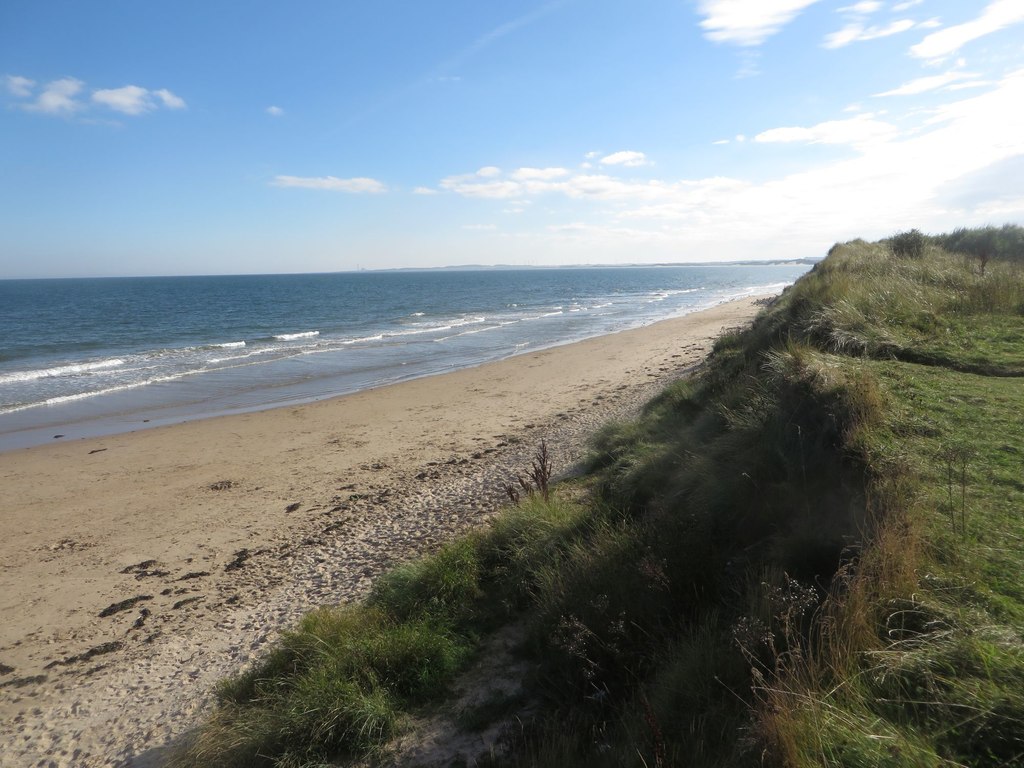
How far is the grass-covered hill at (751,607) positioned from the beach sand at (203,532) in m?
1.28

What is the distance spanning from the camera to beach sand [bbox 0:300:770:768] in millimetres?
5621

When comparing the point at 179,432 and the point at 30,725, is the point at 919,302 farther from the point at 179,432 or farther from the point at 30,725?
the point at 179,432

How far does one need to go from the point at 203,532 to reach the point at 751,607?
8.28 metres

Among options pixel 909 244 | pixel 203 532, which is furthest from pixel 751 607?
pixel 909 244

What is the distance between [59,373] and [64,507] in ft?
58.1

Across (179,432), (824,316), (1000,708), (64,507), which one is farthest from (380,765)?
(179,432)

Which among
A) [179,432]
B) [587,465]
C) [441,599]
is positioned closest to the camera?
[441,599]

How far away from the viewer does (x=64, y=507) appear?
34.8 feet

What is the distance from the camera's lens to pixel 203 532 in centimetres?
920

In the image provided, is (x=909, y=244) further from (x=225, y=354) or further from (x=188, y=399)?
(x=225, y=354)

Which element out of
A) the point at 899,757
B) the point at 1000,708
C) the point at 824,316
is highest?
the point at 824,316

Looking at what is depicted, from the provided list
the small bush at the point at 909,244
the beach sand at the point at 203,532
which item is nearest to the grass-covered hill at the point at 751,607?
the beach sand at the point at 203,532

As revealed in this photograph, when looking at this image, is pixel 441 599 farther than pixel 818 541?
Yes

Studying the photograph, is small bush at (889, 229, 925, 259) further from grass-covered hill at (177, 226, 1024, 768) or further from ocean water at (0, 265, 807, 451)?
ocean water at (0, 265, 807, 451)
